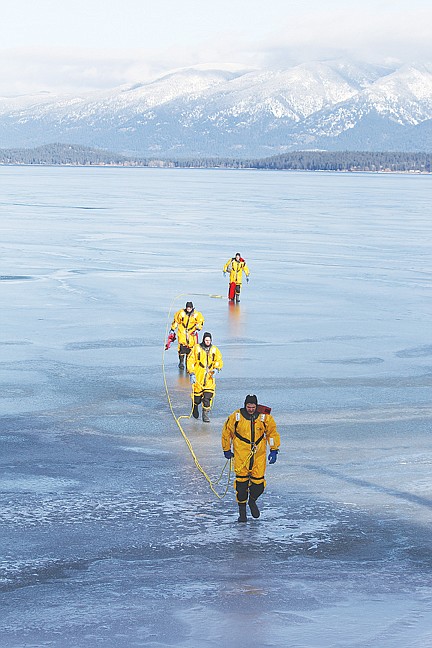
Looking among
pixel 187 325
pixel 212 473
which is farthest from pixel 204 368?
pixel 187 325

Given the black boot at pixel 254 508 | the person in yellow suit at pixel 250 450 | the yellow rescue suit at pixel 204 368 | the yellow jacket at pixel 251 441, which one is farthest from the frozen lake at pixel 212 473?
the yellow jacket at pixel 251 441

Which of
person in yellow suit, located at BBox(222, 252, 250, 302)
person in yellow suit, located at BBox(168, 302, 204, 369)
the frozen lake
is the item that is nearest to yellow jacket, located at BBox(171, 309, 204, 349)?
person in yellow suit, located at BBox(168, 302, 204, 369)

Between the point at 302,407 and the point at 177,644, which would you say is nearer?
the point at 177,644

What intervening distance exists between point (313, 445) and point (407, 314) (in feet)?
43.1

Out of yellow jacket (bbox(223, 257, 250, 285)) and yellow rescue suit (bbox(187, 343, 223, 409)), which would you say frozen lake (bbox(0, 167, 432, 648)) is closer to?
yellow rescue suit (bbox(187, 343, 223, 409))

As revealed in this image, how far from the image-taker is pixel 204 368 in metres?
16.2

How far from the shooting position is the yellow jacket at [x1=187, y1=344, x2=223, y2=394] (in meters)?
16.1

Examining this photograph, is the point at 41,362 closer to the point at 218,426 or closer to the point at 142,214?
the point at 218,426

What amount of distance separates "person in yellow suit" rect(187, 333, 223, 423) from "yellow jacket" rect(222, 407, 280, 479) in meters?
4.18

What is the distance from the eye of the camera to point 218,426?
16094 millimetres

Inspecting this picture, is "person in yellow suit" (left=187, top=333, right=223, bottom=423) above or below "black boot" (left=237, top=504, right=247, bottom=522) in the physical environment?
above

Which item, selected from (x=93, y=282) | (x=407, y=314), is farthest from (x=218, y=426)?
(x=93, y=282)

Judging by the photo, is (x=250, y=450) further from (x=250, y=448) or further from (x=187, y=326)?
(x=187, y=326)

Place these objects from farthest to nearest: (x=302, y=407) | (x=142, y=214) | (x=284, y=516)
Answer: (x=142, y=214), (x=302, y=407), (x=284, y=516)
